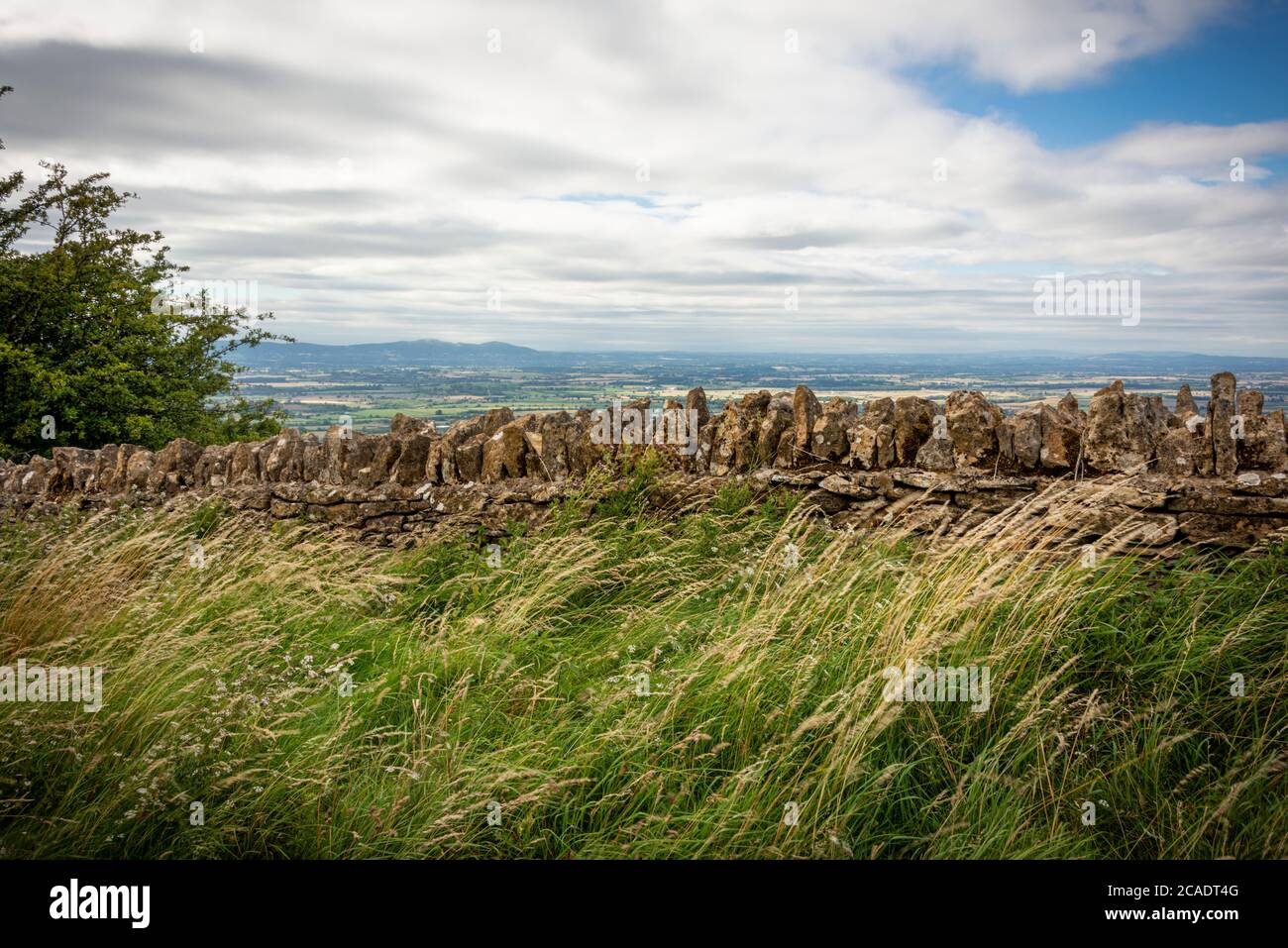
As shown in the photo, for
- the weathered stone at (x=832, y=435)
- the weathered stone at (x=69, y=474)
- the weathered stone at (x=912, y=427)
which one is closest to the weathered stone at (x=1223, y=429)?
the weathered stone at (x=912, y=427)

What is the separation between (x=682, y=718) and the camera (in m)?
3.89

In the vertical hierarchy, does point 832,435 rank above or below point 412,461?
above

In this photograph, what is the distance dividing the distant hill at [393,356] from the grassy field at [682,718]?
2182 cm

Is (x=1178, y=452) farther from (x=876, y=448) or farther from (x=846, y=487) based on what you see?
(x=846, y=487)

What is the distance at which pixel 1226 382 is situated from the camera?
5750 mm

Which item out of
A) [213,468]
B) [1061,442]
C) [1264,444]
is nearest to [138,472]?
[213,468]

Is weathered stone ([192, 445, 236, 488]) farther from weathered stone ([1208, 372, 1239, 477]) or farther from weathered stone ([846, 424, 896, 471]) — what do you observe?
weathered stone ([1208, 372, 1239, 477])

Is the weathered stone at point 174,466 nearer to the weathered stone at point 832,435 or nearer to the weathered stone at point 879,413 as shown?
the weathered stone at point 832,435

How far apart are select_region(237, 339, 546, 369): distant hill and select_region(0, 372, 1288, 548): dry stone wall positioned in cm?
1853

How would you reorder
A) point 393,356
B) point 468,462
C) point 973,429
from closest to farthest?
point 973,429, point 468,462, point 393,356

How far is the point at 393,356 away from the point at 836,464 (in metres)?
31.4

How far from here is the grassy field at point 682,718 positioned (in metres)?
3.28

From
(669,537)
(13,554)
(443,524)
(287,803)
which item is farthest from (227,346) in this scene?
(287,803)

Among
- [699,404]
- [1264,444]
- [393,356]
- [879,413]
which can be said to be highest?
[393,356]
